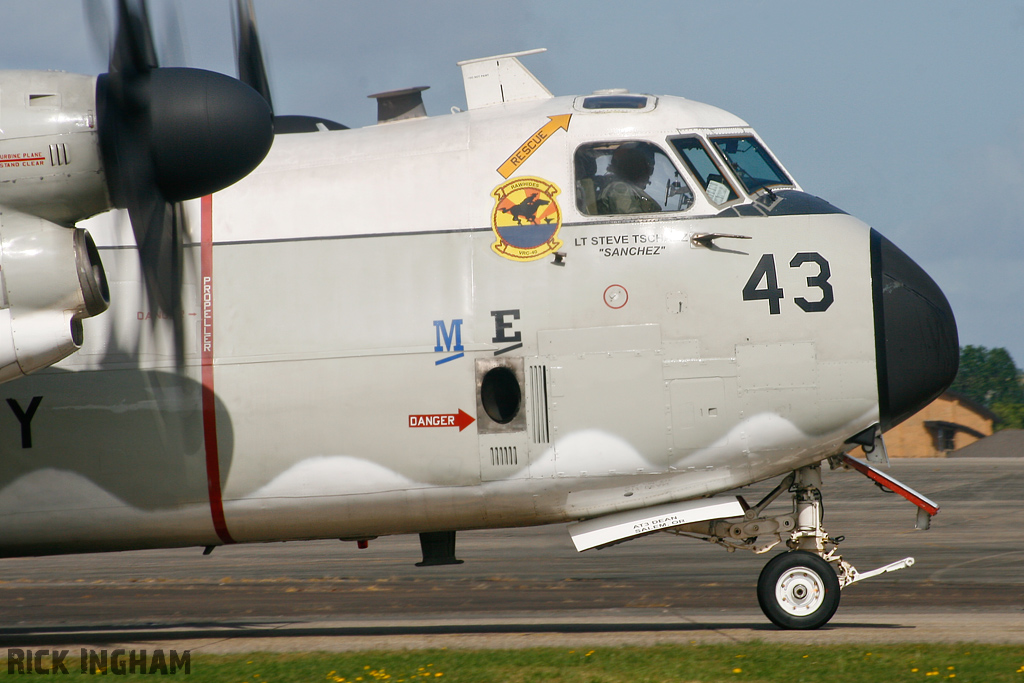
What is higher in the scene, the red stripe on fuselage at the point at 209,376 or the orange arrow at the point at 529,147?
the orange arrow at the point at 529,147

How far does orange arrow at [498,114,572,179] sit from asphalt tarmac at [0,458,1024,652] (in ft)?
16.1

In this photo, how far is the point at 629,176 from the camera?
37.1 feet

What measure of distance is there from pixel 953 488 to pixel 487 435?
31.8 metres

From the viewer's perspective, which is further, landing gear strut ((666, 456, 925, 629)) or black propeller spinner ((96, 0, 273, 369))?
landing gear strut ((666, 456, 925, 629))

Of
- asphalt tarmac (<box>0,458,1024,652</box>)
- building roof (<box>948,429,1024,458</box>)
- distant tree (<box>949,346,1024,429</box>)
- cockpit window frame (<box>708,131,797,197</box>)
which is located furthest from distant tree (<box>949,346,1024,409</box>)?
cockpit window frame (<box>708,131,797,197</box>)

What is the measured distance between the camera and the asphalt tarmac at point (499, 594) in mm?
12148

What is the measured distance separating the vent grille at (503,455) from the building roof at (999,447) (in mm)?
64016

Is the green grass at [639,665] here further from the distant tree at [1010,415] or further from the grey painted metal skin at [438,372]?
the distant tree at [1010,415]

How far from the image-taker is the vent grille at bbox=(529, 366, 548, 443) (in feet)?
36.0

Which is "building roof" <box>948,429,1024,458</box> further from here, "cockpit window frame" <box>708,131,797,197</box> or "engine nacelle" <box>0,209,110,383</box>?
"engine nacelle" <box>0,209,110,383</box>

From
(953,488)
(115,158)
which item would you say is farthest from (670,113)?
(953,488)

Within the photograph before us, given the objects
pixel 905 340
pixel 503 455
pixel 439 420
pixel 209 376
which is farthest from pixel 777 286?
pixel 209 376

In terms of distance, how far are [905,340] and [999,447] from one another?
6531 centimetres

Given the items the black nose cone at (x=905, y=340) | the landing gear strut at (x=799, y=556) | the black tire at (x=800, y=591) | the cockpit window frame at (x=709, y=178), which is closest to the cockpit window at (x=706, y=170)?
the cockpit window frame at (x=709, y=178)
